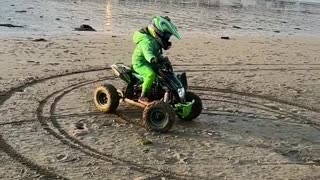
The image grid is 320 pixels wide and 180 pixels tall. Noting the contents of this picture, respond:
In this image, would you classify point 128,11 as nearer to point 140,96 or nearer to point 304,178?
point 140,96

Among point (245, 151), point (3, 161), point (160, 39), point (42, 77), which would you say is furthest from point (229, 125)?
point (42, 77)

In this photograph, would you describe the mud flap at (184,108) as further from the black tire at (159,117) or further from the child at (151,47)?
the child at (151,47)

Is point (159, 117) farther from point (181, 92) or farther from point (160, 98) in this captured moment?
point (160, 98)

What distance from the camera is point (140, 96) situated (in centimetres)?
765

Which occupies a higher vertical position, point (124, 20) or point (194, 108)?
point (194, 108)

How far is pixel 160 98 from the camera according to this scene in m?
7.62

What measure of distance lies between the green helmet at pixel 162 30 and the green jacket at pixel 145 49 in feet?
0.25

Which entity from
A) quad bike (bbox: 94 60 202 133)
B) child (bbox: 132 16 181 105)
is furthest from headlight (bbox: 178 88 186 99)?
child (bbox: 132 16 181 105)

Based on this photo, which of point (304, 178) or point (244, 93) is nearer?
point (304, 178)

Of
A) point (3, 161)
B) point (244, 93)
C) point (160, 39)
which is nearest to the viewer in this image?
point (3, 161)

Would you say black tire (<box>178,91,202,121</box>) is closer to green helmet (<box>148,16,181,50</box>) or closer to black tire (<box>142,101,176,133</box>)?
black tire (<box>142,101,176,133</box>)

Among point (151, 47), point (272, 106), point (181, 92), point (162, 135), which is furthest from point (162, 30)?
point (272, 106)

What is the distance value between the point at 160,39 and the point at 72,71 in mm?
3773

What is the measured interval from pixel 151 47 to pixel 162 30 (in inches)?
11.4
